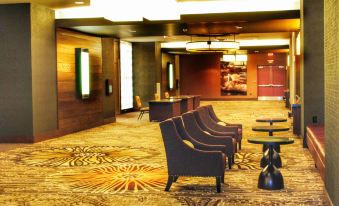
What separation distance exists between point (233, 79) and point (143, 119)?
1525 cm

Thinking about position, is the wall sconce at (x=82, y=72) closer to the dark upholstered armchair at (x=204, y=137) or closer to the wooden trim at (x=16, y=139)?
the wooden trim at (x=16, y=139)

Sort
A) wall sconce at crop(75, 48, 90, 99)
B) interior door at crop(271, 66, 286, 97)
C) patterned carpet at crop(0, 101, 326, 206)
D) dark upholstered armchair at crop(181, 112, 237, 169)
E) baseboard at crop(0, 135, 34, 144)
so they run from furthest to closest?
interior door at crop(271, 66, 286, 97)
wall sconce at crop(75, 48, 90, 99)
baseboard at crop(0, 135, 34, 144)
dark upholstered armchair at crop(181, 112, 237, 169)
patterned carpet at crop(0, 101, 326, 206)

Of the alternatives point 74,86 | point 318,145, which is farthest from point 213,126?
point 74,86

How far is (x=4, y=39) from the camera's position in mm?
11352

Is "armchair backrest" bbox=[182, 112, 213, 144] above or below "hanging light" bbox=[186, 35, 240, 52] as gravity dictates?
below

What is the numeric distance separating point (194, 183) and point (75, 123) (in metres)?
7.30

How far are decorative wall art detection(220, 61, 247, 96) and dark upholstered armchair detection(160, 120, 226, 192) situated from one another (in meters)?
25.5

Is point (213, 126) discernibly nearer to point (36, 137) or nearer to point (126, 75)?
point (36, 137)

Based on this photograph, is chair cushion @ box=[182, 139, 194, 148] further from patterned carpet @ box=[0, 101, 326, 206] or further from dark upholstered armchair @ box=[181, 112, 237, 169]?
dark upholstered armchair @ box=[181, 112, 237, 169]

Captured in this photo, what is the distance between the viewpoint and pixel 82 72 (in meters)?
13.4

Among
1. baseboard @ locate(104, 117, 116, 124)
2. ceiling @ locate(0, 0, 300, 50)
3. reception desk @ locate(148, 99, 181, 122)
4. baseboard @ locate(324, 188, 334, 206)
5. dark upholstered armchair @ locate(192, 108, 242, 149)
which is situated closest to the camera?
baseboard @ locate(324, 188, 334, 206)

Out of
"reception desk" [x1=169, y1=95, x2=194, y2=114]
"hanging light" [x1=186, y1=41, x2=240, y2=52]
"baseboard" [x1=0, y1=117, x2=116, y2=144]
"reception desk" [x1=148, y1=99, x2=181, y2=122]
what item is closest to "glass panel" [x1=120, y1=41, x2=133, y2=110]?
"reception desk" [x1=169, y1=95, x2=194, y2=114]

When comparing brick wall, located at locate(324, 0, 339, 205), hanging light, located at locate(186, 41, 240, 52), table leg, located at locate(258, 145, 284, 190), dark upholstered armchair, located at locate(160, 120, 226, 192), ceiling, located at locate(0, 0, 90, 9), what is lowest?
table leg, located at locate(258, 145, 284, 190)

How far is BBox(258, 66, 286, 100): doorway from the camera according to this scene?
1210 inches
